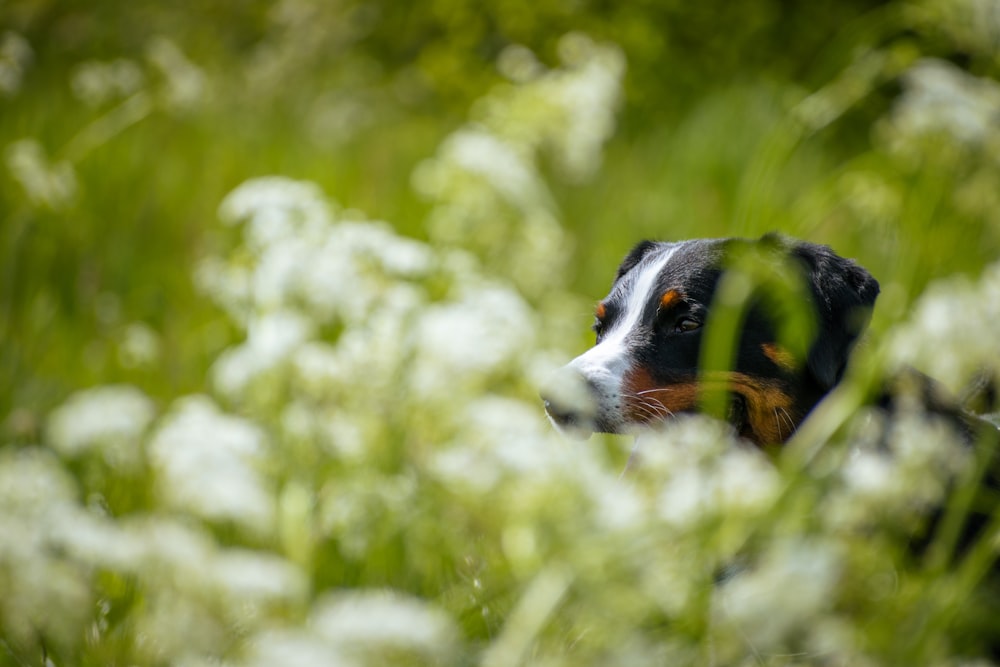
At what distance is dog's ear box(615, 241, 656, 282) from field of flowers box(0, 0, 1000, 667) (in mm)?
388

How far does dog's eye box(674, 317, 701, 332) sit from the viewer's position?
269cm

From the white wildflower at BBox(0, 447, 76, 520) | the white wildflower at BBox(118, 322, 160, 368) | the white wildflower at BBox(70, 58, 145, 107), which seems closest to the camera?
the white wildflower at BBox(0, 447, 76, 520)

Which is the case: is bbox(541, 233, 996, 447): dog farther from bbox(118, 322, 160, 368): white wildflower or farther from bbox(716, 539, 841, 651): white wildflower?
bbox(118, 322, 160, 368): white wildflower

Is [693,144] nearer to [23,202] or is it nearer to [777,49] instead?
[777,49]

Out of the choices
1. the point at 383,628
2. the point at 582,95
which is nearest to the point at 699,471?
the point at 383,628

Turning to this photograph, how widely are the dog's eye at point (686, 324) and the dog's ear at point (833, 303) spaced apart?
34 cm

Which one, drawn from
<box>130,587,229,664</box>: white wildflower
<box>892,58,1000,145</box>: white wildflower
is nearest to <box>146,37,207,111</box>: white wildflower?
<box>892,58,1000,145</box>: white wildflower

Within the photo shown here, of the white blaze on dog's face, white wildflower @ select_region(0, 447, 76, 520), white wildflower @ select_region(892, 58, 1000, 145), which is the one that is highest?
white wildflower @ select_region(892, 58, 1000, 145)

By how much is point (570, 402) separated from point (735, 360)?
2.26 ft

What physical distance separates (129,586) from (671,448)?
44.3 inches

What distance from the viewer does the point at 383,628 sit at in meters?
1.24

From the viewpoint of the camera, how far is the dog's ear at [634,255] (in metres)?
3.28

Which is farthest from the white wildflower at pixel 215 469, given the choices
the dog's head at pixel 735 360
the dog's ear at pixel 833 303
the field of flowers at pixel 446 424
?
the dog's ear at pixel 833 303

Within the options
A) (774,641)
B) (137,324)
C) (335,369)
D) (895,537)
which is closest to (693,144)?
(137,324)
